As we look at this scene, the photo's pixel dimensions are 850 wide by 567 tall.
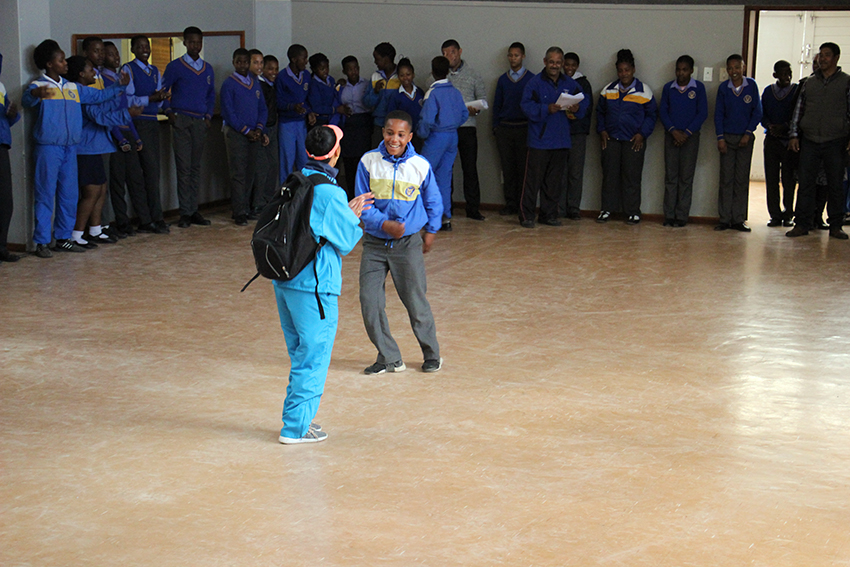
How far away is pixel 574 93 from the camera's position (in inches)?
376

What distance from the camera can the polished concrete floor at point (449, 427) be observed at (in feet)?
10.2

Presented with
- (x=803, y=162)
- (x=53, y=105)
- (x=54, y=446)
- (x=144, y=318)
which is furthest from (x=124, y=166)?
(x=803, y=162)

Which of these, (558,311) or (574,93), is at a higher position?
(574,93)

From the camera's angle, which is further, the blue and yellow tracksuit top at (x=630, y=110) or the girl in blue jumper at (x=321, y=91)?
the girl in blue jumper at (x=321, y=91)

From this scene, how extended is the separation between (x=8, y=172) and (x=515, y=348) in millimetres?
4475

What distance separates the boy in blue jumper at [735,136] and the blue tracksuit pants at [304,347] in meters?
6.74

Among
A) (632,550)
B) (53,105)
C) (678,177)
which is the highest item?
(53,105)

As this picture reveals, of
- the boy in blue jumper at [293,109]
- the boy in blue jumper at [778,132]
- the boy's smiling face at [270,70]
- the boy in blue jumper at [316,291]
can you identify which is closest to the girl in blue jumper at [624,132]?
the boy in blue jumper at [778,132]

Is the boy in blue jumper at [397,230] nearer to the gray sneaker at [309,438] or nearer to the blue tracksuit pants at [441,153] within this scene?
the gray sneaker at [309,438]

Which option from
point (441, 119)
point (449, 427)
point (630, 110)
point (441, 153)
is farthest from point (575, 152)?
point (449, 427)

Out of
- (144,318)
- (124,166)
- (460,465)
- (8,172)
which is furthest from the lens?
(124,166)

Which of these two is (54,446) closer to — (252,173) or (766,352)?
(766,352)

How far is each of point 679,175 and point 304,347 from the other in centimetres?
694

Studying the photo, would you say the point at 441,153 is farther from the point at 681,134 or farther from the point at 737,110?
the point at 737,110
